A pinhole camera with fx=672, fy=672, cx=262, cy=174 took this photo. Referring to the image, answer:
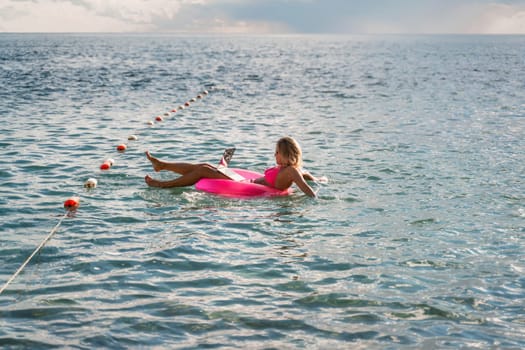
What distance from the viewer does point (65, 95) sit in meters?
27.0

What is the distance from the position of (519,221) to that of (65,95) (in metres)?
21.4

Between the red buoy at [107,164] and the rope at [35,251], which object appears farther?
the red buoy at [107,164]

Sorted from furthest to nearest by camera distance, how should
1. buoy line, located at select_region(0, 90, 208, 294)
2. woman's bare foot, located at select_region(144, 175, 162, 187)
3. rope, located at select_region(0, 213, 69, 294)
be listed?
woman's bare foot, located at select_region(144, 175, 162, 187) < buoy line, located at select_region(0, 90, 208, 294) < rope, located at select_region(0, 213, 69, 294)

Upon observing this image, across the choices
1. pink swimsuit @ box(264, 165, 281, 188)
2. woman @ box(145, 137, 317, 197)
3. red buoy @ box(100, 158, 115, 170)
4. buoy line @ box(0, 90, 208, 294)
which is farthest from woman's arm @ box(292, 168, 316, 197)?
red buoy @ box(100, 158, 115, 170)

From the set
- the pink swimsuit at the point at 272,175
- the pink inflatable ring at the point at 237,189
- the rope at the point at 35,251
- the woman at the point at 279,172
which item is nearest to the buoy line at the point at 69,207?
the rope at the point at 35,251

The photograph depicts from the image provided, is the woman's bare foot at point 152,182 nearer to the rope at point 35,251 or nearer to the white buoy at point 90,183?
the white buoy at point 90,183

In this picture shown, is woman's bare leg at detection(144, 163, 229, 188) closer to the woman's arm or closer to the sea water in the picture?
the sea water

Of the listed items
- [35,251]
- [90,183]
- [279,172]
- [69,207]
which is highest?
[279,172]

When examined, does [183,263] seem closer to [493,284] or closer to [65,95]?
[493,284]

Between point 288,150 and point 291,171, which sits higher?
point 288,150

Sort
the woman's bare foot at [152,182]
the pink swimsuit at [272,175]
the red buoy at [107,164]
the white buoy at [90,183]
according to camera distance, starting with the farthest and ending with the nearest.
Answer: the red buoy at [107,164] < the white buoy at [90,183] < the woman's bare foot at [152,182] < the pink swimsuit at [272,175]

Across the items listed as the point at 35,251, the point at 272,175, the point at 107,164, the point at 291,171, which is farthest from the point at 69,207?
the point at 291,171

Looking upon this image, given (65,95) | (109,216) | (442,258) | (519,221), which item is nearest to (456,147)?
(519,221)

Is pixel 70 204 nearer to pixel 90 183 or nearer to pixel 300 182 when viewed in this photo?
pixel 90 183
